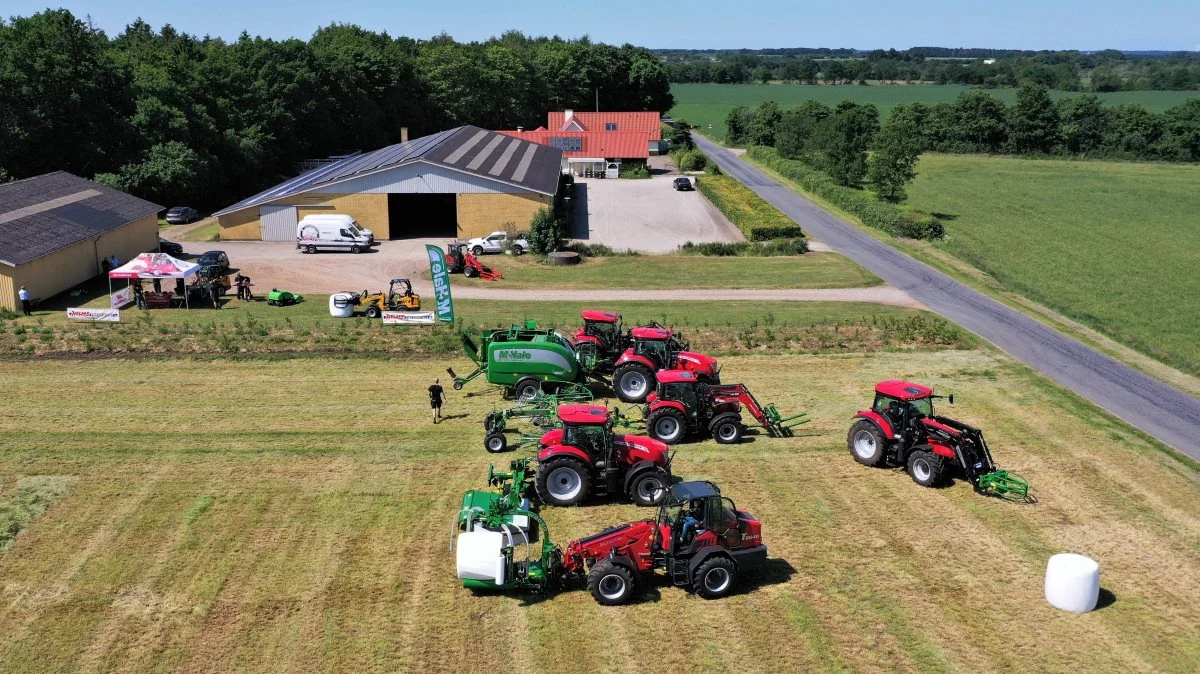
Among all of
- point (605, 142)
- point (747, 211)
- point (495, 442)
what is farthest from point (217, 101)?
point (495, 442)

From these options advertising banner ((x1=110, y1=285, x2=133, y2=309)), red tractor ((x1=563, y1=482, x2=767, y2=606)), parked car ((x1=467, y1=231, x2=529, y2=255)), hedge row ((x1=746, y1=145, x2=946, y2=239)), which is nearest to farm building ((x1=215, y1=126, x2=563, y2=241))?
parked car ((x1=467, y1=231, x2=529, y2=255))

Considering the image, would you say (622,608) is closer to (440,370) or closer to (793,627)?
(793,627)

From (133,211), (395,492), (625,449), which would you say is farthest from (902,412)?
(133,211)

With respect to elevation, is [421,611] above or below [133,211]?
below

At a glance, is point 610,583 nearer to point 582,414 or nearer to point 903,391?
point 582,414

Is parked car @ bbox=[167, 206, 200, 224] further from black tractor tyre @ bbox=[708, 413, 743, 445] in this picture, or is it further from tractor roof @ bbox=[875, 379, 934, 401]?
tractor roof @ bbox=[875, 379, 934, 401]

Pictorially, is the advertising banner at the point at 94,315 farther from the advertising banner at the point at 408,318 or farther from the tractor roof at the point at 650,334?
the tractor roof at the point at 650,334
